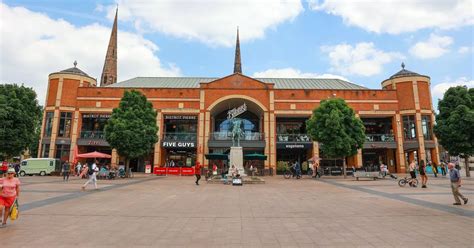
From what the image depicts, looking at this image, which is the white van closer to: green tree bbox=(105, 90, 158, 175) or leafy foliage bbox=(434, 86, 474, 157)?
green tree bbox=(105, 90, 158, 175)

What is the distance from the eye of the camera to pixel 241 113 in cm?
3766

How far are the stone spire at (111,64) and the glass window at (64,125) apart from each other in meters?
38.1

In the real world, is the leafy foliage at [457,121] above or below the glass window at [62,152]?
above

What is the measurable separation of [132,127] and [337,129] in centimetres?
1885

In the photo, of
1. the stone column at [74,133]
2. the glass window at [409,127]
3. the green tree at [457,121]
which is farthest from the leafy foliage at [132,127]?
the glass window at [409,127]

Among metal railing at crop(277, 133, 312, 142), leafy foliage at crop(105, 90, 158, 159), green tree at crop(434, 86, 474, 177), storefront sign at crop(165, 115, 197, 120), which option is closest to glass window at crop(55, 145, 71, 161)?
storefront sign at crop(165, 115, 197, 120)

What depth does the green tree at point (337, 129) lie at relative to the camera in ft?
86.8

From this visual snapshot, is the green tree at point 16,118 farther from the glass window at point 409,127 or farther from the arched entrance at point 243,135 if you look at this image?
the glass window at point 409,127

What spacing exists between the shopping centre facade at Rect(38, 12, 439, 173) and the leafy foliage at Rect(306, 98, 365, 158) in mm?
8055

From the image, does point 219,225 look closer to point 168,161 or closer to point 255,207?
point 255,207

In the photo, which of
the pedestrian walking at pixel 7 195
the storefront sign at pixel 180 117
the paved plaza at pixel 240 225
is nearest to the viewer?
the paved plaza at pixel 240 225

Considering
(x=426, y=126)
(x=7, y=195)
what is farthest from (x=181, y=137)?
(x=426, y=126)

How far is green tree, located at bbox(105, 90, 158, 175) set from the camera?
25578mm

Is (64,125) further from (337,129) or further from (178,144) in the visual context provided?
(337,129)
